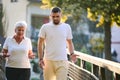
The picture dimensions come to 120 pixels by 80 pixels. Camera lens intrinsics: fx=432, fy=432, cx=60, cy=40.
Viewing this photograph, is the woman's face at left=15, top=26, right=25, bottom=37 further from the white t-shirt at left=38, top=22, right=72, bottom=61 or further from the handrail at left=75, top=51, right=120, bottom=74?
the handrail at left=75, top=51, right=120, bottom=74

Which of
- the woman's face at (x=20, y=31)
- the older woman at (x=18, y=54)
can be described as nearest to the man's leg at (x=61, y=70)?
the older woman at (x=18, y=54)

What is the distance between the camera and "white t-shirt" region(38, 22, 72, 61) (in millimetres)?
6305

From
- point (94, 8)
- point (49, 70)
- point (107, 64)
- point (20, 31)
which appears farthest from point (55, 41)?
point (94, 8)

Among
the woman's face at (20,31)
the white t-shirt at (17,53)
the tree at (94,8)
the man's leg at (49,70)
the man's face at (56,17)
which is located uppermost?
the tree at (94,8)

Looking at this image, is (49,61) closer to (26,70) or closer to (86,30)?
(26,70)

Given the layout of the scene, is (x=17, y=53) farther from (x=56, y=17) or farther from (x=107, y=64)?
(x=107, y=64)

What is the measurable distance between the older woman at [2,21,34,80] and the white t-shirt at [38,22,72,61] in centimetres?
40

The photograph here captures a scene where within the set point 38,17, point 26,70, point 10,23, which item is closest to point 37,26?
point 38,17

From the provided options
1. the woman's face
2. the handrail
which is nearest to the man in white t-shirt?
the woman's face

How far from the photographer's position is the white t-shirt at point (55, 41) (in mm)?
6305

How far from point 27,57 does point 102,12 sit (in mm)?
10904

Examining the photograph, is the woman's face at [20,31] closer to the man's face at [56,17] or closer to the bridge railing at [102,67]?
the man's face at [56,17]

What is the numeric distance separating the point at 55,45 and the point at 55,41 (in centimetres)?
6

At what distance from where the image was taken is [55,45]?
6.31 m
